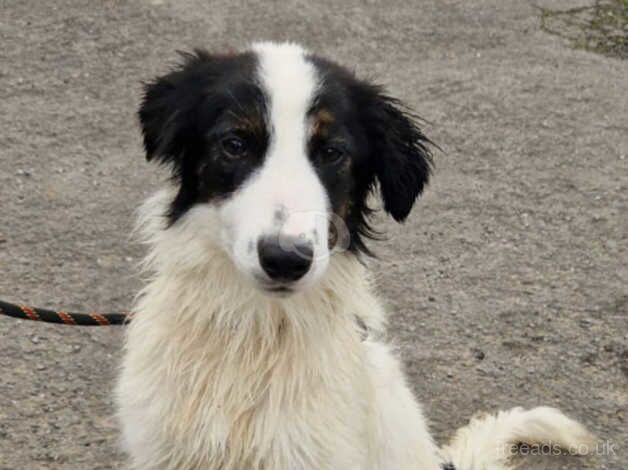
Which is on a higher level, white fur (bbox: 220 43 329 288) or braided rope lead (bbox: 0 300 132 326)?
white fur (bbox: 220 43 329 288)

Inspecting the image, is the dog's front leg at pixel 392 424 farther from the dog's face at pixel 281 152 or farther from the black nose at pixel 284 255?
the black nose at pixel 284 255

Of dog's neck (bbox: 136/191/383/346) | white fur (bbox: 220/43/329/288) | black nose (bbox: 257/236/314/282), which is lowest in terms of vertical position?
dog's neck (bbox: 136/191/383/346)

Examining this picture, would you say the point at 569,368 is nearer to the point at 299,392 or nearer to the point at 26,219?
the point at 299,392

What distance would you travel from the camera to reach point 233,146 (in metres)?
3.06

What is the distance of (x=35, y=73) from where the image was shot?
24.3 ft

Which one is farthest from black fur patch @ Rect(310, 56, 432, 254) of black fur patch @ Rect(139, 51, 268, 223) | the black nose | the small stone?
the small stone

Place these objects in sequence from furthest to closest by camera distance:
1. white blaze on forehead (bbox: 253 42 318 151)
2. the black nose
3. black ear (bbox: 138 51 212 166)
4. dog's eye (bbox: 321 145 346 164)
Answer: black ear (bbox: 138 51 212 166) → dog's eye (bbox: 321 145 346 164) → white blaze on forehead (bbox: 253 42 318 151) → the black nose

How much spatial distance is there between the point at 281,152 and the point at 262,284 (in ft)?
1.34

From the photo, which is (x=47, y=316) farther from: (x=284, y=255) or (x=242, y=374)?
(x=284, y=255)

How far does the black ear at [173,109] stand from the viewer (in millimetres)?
3215

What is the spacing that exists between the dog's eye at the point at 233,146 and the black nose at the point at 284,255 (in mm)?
377

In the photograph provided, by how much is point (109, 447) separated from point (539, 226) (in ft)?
10.1

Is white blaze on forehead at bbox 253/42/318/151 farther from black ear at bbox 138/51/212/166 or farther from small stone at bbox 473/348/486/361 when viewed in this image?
small stone at bbox 473/348/486/361

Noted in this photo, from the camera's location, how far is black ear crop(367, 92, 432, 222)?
337 centimetres
